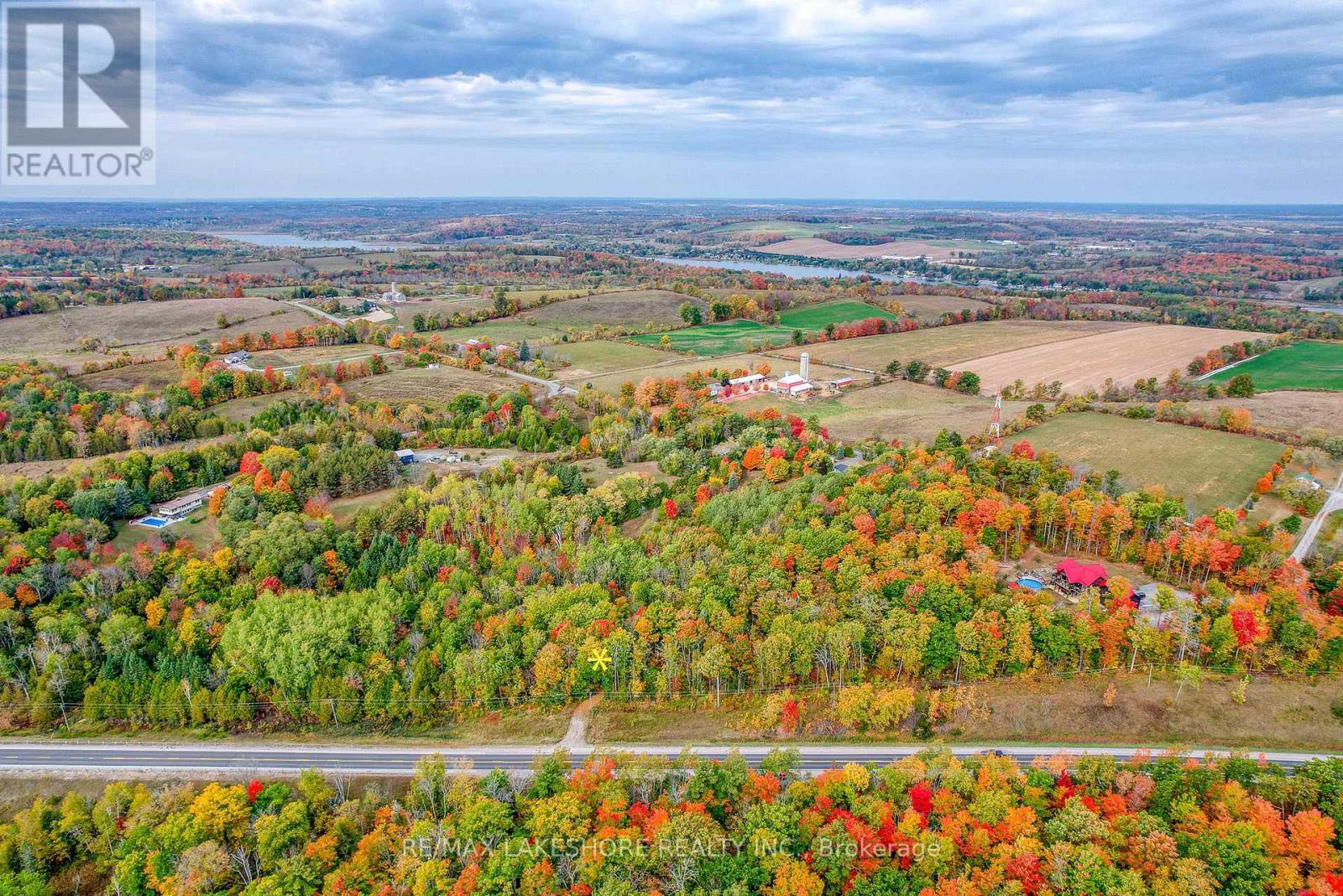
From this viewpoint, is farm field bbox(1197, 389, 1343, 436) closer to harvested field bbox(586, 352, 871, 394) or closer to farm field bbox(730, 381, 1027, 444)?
farm field bbox(730, 381, 1027, 444)

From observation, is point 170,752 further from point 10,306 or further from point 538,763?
point 10,306

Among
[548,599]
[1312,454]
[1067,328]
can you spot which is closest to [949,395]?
[1312,454]

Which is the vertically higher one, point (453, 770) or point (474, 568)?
point (474, 568)

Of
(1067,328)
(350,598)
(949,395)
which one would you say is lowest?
(350,598)

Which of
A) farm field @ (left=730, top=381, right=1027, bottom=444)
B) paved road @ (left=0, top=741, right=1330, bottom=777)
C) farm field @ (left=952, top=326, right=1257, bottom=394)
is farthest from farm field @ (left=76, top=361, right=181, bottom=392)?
farm field @ (left=952, top=326, right=1257, bottom=394)

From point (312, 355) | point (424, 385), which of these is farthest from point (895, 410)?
point (312, 355)

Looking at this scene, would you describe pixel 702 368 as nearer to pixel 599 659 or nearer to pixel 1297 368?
pixel 599 659

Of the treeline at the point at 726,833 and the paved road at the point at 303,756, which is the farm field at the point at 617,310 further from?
the treeline at the point at 726,833
